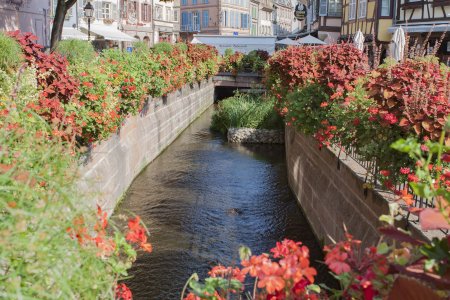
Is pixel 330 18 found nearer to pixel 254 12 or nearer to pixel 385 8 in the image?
pixel 385 8

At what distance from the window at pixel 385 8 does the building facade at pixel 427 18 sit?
139cm

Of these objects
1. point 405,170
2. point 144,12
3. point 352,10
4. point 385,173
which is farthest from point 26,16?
point 144,12

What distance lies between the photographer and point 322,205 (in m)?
9.55

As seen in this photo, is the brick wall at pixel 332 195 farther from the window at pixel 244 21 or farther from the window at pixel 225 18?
the window at pixel 244 21

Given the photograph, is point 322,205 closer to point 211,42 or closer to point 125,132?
point 125,132

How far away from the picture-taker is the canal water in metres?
8.53

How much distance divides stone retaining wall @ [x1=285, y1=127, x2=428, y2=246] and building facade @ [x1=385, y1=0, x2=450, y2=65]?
38.7 feet

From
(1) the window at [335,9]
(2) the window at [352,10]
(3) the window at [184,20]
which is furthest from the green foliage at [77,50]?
(3) the window at [184,20]

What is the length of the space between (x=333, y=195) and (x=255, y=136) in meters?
10.9

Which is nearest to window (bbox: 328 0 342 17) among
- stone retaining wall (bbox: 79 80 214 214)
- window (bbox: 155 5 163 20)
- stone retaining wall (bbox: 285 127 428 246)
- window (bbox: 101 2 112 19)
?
stone retaining wall (bbox: 79 80 214 214)

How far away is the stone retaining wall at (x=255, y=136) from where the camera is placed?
773 inches

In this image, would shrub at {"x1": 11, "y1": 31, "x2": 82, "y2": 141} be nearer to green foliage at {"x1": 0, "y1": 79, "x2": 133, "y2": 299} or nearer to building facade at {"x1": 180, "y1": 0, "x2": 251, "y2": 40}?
green foliage at {"x1": 0, "y1": 79, "x2": 133, "y2": 299}

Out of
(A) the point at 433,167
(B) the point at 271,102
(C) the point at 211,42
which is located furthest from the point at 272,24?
(A) the point at 433,167

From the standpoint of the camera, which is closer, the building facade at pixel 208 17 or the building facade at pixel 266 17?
the building facade at pixel 208 17
